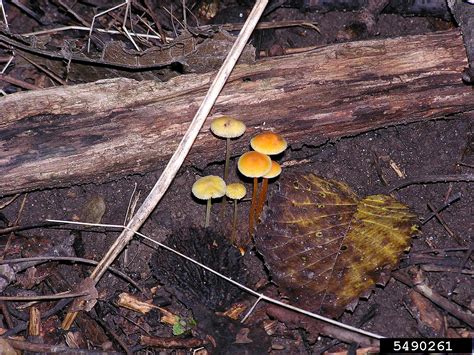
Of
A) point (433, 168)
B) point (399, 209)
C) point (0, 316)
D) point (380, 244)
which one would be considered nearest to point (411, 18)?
point (433, 168)

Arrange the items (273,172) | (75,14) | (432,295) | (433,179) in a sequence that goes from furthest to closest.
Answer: (75,14) < (433,179) < (273,172) < (432,295)

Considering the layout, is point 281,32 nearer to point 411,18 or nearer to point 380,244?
point 411,18

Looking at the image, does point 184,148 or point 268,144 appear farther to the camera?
point 184,148

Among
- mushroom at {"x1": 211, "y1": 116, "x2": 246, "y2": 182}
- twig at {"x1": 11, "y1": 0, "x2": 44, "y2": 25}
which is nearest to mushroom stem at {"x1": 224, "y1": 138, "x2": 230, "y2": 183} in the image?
mushroom at {"x1": 211, "y1": 116, "x2": 246, "y2": 182}

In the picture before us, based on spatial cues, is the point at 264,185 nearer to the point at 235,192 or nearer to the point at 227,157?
the point at 235,192

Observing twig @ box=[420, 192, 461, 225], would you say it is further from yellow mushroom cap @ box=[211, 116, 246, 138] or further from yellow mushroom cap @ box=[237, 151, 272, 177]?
yellow mushroom cap @ box=[211, 116, 246, 138]

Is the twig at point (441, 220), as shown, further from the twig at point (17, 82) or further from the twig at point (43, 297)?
the twig at point (17, 82)

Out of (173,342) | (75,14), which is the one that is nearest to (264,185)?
(173,342)

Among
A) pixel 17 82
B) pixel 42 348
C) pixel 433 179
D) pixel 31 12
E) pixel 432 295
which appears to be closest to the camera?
pixel 42 348
